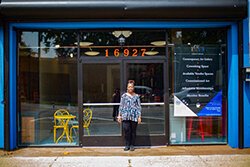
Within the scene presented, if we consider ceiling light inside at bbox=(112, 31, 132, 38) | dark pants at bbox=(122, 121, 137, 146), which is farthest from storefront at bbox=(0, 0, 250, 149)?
dark pants at bbox=(122, 121, 137, 146)

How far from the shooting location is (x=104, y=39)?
8594mm

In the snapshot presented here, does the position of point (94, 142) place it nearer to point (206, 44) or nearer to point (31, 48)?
point (31, 48)

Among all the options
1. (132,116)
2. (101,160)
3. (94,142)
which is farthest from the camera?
(94,142)

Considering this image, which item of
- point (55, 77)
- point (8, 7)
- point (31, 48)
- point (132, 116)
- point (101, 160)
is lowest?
point (101, 160)

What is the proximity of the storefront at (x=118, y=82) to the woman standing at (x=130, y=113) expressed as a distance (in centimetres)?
45

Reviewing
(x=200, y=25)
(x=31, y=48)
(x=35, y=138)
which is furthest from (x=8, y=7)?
(x=200, y=25)

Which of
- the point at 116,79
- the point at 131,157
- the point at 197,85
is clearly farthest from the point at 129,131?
the point at 197,85

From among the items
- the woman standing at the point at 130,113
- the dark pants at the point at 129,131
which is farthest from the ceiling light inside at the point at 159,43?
the dark pants at the point at 129,131

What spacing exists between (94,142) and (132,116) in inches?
49.0

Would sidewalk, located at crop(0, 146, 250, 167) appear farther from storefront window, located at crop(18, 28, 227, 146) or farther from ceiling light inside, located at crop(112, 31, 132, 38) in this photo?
ceiling light inside, located at crop(112, 31, 132, 38)

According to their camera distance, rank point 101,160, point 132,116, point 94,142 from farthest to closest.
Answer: point 94,142
point 132,116
point 101,160

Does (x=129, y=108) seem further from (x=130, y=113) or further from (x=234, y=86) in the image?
(x=234, y=86)

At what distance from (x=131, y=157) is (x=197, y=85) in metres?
2.47

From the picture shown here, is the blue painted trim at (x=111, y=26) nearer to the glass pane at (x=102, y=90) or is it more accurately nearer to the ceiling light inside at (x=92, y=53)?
the ceiling light inside at (x=92, y=53)
